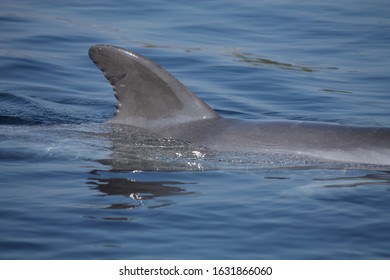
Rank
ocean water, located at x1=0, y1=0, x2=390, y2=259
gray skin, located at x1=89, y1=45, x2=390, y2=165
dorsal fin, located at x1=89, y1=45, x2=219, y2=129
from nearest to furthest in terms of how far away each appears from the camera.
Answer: ocean water, located at x1=0, y1=0, x2=390, y2=259
gray skin, located at x1=89, y1=45, x2=390, y2=165
dorsal fin, located at x1=89, y1=45, x2=219, y2=129

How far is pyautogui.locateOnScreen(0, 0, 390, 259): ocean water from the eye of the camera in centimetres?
708

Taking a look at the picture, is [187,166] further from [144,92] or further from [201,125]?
[144,92]

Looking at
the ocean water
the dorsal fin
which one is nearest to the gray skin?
the dorsal fin

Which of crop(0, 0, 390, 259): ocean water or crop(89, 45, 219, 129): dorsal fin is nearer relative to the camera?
crop(0, 0, 390, 259): ocean water

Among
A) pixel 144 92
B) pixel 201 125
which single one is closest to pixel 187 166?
pixel 201 125

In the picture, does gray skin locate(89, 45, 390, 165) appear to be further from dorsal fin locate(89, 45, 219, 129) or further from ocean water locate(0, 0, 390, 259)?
ocean water locate(0, 0, 390, 259)

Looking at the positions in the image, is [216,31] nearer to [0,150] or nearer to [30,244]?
[0,150]

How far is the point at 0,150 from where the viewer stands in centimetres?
962

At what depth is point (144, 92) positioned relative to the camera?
31.6 feet

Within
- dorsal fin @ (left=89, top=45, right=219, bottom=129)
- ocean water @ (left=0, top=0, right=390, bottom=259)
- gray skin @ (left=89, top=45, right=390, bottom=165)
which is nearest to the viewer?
ocean water @ (left=0, top=0, right=390, bottom=259)

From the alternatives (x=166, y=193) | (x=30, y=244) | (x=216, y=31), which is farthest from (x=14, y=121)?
(x=216, y=31)

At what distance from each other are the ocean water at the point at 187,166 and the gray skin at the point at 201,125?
209mm

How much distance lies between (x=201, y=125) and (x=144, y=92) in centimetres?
76
